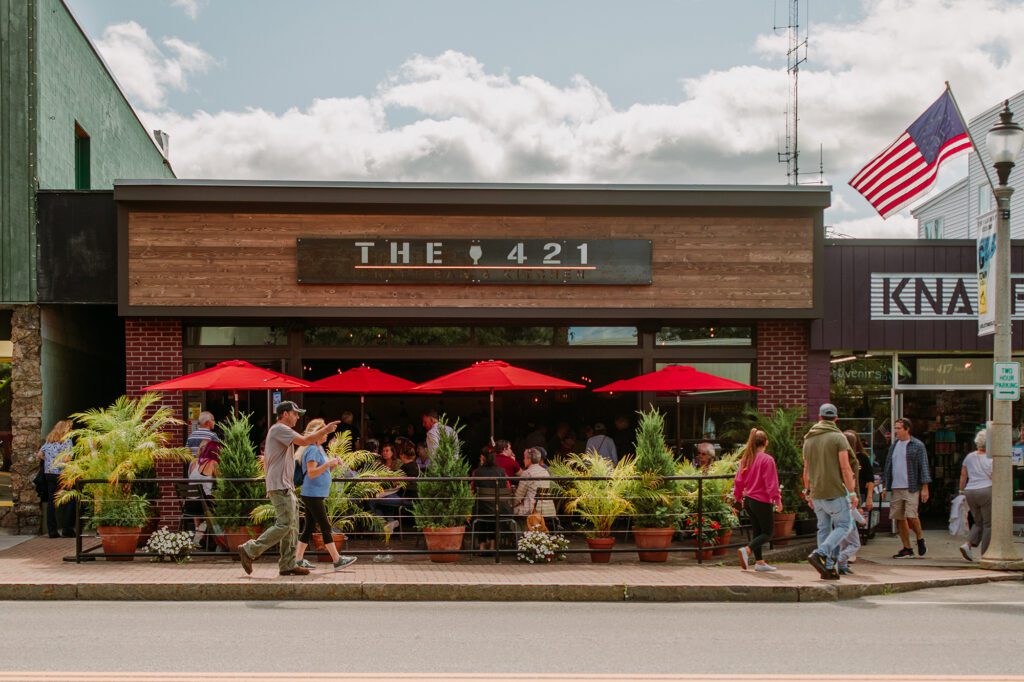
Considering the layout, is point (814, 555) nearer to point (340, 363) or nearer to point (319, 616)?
point (319, 616)

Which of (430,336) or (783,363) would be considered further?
(783,363)

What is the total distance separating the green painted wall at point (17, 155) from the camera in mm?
14859

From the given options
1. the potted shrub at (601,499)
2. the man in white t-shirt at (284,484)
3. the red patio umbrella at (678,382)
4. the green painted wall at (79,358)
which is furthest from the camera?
the green painted wall at (79,358)

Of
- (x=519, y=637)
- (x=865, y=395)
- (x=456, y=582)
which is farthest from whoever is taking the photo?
(x=865, y=395)

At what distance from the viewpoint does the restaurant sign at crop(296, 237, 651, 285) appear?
15.1 m

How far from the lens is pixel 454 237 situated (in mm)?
15305

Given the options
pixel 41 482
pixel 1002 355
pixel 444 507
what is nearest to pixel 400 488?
pixel 444 507

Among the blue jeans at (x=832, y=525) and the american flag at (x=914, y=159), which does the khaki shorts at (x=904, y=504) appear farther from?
the american flag at (x=914, y=159)

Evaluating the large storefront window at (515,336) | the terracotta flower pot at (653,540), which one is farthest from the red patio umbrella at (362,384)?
the terracotta flower pot at (653,540)

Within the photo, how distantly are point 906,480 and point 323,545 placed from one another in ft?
24.6

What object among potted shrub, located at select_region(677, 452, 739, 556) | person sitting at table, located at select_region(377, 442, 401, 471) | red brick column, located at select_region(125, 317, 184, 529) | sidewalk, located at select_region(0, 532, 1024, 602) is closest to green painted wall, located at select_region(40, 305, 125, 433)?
red brick column, located at select_region(125, 317, 184, 529)

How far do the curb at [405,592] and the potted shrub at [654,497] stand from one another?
1.73 m

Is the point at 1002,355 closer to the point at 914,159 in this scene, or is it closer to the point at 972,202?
the point at 914,159

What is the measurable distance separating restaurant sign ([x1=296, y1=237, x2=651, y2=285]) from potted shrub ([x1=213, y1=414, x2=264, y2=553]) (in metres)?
3.87
